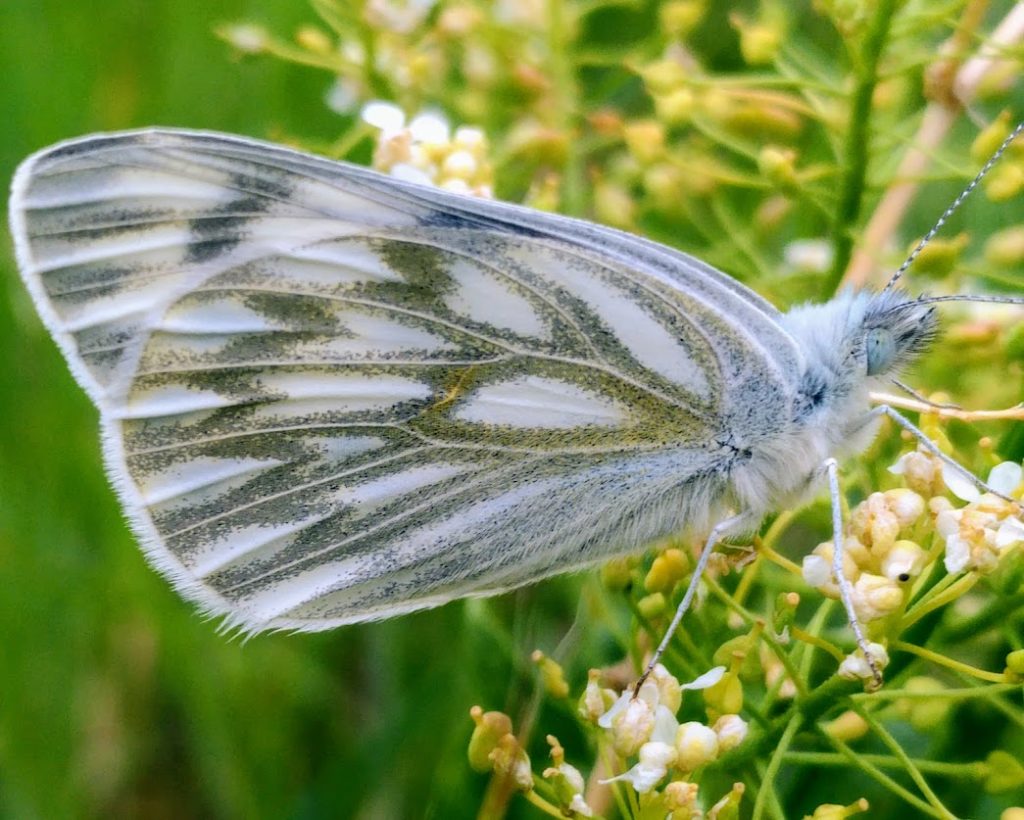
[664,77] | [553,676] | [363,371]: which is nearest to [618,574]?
[553,676]

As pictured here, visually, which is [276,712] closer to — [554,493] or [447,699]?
[447,699]

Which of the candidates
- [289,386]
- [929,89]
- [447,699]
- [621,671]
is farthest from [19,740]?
[929,89]

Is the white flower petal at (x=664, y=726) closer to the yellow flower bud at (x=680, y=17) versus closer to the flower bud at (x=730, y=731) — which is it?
the flower bud at (x=730, y=731)

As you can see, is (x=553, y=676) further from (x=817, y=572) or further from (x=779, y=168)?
(x=779, y=168)

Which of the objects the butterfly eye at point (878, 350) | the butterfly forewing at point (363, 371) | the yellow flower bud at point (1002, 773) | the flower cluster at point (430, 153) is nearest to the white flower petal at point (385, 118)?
the flower cluster at point (430, 153)

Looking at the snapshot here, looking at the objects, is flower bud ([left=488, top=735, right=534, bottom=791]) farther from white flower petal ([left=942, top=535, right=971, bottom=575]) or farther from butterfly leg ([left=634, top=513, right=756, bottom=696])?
white flower petal ([left=942, top=535, right=971, bottom=575])

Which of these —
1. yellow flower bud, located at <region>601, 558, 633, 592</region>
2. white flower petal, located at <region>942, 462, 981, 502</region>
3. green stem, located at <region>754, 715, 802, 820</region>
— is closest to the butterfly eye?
white flower petal, located at <region>942, 462, 981, 502</region>
